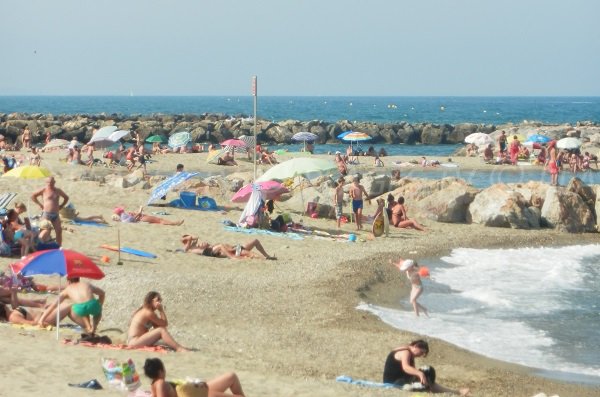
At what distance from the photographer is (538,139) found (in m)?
41.4

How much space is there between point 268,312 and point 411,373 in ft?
13.5

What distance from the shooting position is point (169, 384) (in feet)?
26.7

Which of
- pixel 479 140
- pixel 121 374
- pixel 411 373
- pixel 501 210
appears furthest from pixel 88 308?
pixel 479 140

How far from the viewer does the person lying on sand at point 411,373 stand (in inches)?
394

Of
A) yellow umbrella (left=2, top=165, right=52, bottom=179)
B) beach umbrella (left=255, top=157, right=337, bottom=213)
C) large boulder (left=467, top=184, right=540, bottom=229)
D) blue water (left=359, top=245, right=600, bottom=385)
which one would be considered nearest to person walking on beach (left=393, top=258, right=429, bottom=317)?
blue water (left=359, top=245, right=600, bottom=385)

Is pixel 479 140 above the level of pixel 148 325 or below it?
below

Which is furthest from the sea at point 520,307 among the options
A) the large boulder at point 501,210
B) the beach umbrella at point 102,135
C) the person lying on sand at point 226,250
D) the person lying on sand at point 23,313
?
the beach umbrella at point 102,135

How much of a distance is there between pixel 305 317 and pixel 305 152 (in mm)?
30561

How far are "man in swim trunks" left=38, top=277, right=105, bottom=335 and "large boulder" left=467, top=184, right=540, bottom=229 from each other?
13.9 metres

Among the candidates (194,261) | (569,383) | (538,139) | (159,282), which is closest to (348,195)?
(194,261)

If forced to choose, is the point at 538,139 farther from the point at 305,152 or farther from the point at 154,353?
the point at 154,353

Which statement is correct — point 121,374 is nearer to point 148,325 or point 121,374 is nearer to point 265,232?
point 148,325

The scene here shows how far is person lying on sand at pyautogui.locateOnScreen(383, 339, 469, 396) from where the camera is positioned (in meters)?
10.0

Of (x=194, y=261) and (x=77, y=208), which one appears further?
(x=77, y=208)
